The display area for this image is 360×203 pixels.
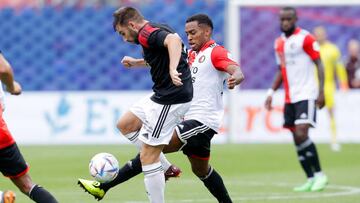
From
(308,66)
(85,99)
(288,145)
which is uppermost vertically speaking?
(308,66)

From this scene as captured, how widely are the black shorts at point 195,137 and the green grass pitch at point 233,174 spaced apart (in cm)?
120

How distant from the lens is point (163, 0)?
22.8 m

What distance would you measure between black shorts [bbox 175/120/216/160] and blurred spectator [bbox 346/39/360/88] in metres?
14.2

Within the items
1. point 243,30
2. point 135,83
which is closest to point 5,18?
point 135,83

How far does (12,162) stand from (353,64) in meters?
16.6

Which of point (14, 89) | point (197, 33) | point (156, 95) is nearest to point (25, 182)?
point (14, 89)

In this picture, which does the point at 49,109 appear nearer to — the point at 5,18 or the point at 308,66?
the point at 5,18

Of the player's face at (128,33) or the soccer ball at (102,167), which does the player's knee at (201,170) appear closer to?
the soccer ball at (102,167)

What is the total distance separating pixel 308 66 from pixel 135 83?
403 inches

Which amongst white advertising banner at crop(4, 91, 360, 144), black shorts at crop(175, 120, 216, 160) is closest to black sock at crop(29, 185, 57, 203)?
black shorts at crop(175, 120, 216, 160)

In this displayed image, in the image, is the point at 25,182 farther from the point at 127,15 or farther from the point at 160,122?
the point at 127,15

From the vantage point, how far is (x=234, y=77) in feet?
27.2

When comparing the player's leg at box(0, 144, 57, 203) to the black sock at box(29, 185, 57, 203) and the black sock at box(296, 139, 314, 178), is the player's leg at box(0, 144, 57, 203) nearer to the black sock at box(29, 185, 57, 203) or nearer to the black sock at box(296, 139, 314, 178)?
the black sock at box(29, 185, 57, 203)

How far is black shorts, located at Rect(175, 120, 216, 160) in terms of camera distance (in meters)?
9.02
